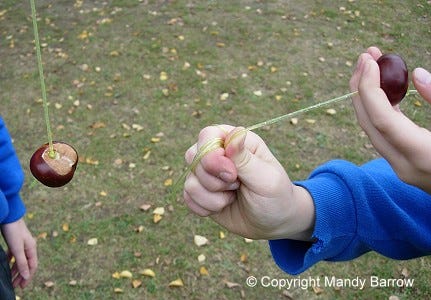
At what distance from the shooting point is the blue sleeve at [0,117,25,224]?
1.79 m

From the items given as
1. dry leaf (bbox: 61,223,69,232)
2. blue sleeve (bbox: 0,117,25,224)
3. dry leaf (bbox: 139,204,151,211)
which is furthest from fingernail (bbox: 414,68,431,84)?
dry leaf (bbox: 61,223,69,232)

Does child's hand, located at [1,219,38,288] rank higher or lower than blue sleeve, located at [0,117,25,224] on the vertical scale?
lower

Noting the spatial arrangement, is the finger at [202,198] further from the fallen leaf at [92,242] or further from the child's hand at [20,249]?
the fallen leaf at [92,242]

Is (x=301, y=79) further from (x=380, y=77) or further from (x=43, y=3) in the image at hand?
(x=43, y=3)

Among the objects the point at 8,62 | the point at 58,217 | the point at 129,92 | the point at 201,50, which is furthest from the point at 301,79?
the point at 8,62

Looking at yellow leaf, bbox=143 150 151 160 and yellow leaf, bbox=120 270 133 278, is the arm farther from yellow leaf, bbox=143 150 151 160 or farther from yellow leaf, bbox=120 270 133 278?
yellow leaf, bbox=143 150 151 160

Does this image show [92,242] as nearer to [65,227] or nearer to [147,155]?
[65,227]

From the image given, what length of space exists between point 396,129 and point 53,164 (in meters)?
0.79

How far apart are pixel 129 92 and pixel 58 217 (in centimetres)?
179

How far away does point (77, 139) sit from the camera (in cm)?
426

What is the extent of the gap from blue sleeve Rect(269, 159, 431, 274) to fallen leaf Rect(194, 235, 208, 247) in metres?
1.87

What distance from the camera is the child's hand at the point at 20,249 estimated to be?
6.03 ft

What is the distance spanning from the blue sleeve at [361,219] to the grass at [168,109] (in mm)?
1607

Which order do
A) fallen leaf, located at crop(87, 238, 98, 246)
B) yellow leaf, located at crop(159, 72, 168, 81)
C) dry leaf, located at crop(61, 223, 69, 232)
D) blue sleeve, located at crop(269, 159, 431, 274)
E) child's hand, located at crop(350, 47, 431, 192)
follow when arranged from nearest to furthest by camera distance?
child's hand, located at crop(350, 47, 431, 192), blue sleeve, located at crop(269, 159, 431, 274), fallen leaf, located at crop(87, 238, 98, 246), dry leaf, located at crop(61, 223, 69, 232), yellow leaf, located at crop(159, 72, 168, 81)
